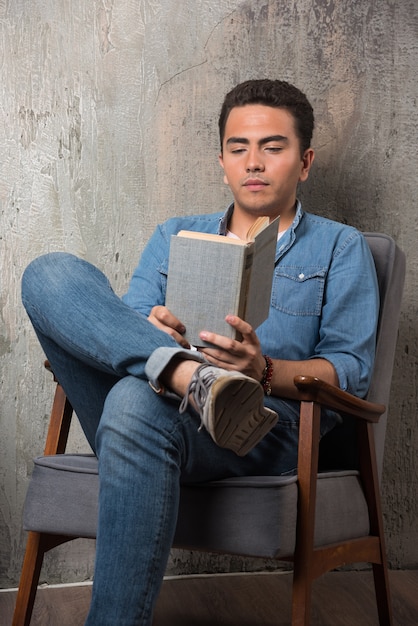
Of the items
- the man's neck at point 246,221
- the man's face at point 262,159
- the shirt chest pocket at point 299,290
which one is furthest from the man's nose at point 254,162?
the shirt chest pocket at point 299,290

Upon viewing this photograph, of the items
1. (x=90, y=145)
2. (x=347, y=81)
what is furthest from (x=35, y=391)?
(x=347, y=81)

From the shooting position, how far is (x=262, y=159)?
2.24 metres

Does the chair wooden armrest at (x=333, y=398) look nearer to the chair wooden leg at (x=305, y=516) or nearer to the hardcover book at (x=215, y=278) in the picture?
the chair wooden leg at (x=305, y=516)

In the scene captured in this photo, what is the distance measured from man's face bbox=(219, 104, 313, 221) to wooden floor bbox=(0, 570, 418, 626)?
1122 millimetres

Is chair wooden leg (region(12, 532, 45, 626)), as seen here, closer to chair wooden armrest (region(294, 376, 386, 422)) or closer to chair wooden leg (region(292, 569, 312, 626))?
chair wooden leg (region(292, 569, 312, 626))

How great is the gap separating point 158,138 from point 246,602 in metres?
1.47

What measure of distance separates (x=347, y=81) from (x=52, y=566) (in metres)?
1.86

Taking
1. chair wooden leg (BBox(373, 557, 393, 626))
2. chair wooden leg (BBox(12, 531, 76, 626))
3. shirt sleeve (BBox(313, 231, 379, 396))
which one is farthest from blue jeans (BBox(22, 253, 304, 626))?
chair wooden leg (BBox(373, 557, 393, 626))

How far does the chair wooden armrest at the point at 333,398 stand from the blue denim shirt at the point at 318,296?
0.06m

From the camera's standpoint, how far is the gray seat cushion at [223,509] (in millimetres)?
1673

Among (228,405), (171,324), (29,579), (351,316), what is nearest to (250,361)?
(171,324)

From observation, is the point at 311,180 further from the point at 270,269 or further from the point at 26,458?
the point at 26,458

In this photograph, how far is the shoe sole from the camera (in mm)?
1465

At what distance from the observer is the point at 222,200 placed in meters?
2.75
